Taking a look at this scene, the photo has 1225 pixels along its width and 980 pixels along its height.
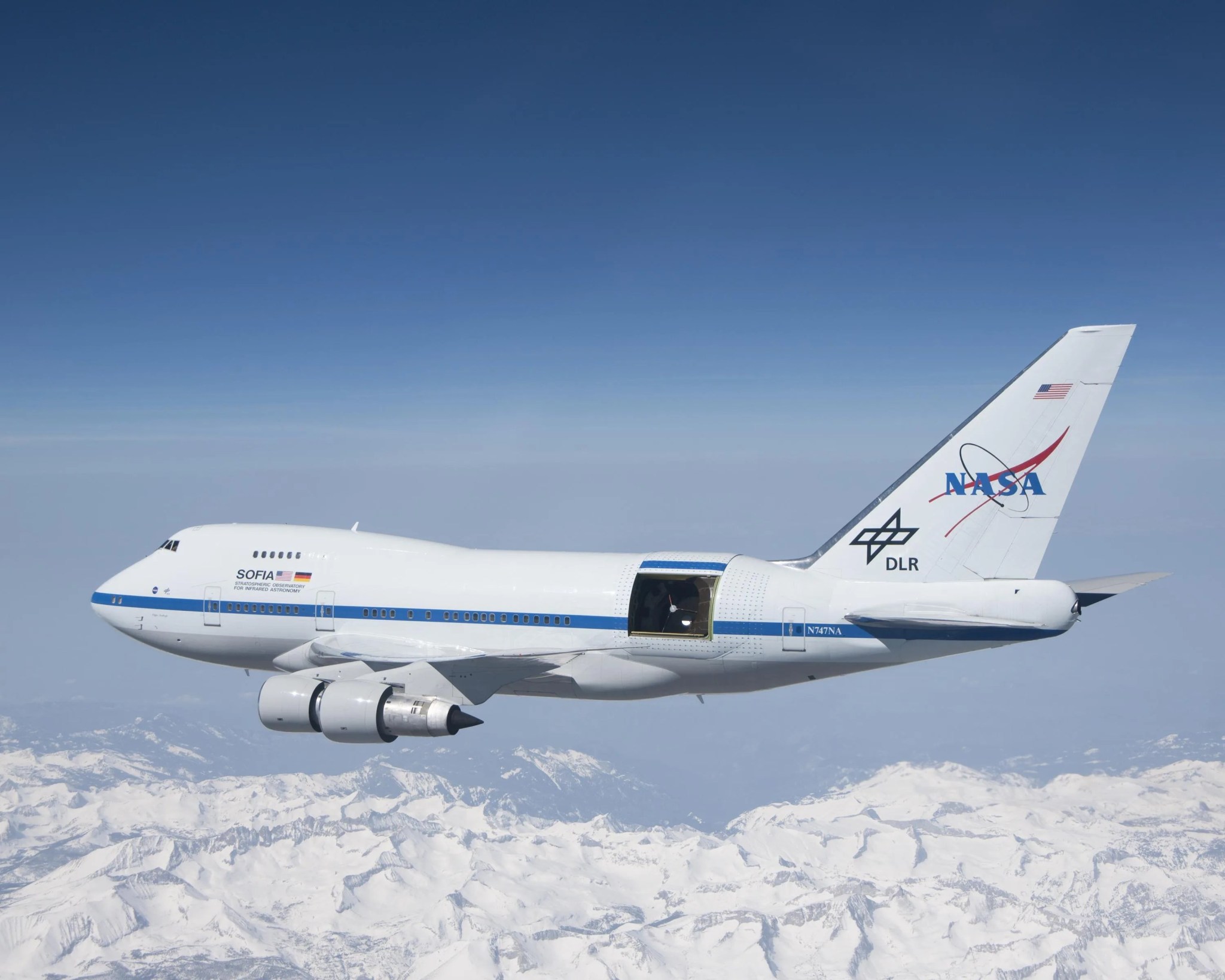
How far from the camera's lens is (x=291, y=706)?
26.9 meters

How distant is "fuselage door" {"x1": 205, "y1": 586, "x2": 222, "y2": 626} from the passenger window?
16.2m

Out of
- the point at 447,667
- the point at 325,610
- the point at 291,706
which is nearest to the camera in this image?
the point at 291,706

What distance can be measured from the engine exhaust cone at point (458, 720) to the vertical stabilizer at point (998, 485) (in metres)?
11.6

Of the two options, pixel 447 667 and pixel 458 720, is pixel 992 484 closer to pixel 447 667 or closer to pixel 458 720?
pixel 458 720

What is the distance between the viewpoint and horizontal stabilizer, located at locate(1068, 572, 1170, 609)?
2484cm

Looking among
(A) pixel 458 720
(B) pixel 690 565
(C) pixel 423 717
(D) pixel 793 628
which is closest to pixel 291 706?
(C) pixel 423 717

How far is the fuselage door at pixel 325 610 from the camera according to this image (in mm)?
31000

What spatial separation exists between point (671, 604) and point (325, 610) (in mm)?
12440

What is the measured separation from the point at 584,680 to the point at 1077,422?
1641 cm

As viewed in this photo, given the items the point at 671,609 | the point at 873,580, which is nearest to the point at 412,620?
the point at 671,609

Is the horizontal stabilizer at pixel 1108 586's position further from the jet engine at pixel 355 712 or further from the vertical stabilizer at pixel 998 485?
the jet engine at pixel 355 712

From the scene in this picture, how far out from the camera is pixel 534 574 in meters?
29.3

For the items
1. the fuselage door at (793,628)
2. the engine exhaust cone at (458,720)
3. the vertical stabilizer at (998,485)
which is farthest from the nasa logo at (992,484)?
the engine exhaust cone at (458,720)

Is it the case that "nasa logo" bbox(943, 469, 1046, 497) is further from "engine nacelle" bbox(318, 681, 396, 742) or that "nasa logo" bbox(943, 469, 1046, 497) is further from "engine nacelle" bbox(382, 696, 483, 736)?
"engine nacelle" bbox(318, 681, 396, 742)
